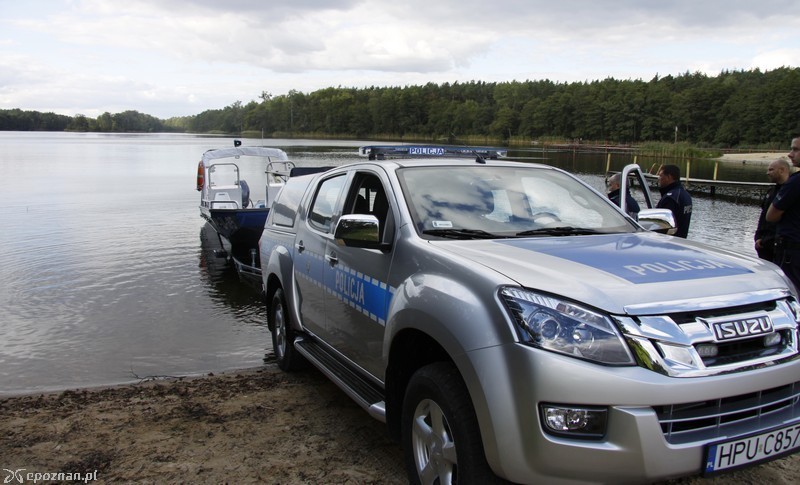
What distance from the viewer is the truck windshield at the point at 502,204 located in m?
3.66

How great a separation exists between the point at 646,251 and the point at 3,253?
14683mm

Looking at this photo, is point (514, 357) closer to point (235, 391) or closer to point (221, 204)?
point (235, 391)

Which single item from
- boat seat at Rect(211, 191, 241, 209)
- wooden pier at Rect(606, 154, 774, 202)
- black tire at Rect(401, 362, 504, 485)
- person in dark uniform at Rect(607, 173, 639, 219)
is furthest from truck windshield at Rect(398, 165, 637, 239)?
wooden pier at Rect(606, 154, 774, 202)

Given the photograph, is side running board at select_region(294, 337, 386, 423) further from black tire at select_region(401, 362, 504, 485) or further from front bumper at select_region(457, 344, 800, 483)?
front bumper at select_region(457, 344, 800, 483)

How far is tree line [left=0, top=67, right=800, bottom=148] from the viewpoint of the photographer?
324ft

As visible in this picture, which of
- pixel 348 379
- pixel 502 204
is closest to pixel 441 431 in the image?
pixel 348 379

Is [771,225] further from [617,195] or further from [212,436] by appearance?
[212,436]

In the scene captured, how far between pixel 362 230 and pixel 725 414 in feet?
6.57

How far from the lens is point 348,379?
407 cm

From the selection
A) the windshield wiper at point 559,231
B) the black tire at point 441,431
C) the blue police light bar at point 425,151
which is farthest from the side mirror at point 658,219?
the black tire at point 441,431

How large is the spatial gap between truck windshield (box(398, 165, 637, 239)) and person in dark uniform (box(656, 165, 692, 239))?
3.57 m

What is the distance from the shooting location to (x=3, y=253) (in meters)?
Result: 13.8

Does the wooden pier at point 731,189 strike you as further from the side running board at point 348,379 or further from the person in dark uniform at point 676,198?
the side running board at point 348,379

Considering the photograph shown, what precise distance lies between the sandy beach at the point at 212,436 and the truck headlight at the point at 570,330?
1.59m
